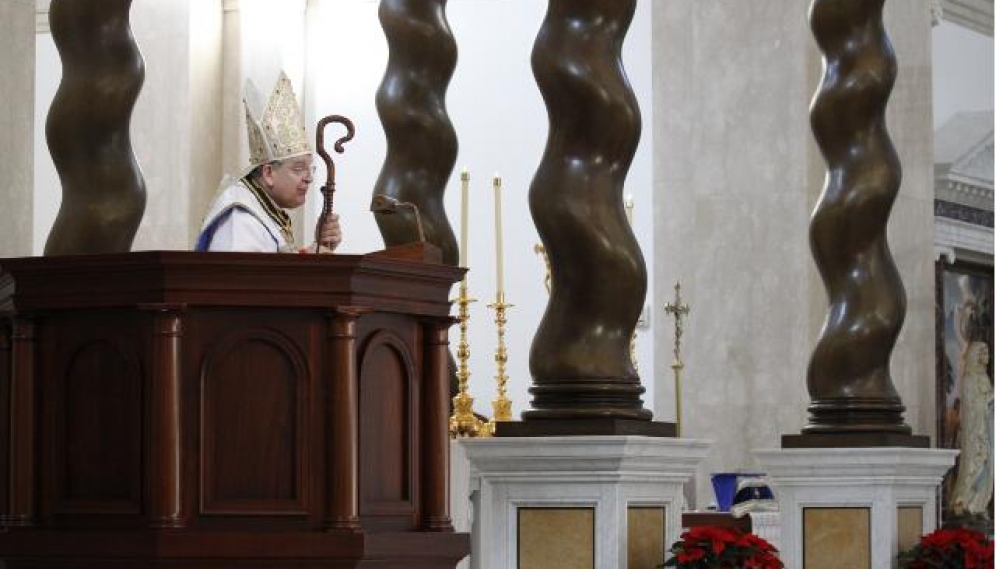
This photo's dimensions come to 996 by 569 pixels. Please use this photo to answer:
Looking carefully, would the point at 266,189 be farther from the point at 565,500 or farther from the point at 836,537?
the point at 836,537

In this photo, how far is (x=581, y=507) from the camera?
26.6 feet

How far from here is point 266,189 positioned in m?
7.80

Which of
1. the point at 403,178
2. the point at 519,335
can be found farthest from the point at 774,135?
the point at 403,178

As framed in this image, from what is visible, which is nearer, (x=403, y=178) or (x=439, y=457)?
(x=439, y=457)

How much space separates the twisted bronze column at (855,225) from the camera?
10.4 metres

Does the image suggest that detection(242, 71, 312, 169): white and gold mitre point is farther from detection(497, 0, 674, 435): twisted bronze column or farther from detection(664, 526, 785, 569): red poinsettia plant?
detection(664, 526, 785, 569): red poinsettia plant

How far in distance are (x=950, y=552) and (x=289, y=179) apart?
12.2ft

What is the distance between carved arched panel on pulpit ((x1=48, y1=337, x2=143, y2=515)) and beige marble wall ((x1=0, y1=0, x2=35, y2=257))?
289 centimetres

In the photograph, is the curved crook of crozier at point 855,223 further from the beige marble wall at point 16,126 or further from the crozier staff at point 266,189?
the beige marble wall at point 16,126

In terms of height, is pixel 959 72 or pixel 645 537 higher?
pixel 959 72

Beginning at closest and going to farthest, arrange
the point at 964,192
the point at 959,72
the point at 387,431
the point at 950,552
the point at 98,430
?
the point at 98,430 → the point at 387,431 → the point at 950,552 → the point at 964,192 → the point at 959,72

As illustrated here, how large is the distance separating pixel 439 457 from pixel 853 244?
163 inches

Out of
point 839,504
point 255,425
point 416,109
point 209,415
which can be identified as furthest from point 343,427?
point 839,504

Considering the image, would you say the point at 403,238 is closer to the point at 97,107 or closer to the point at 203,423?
the point at 97,107
